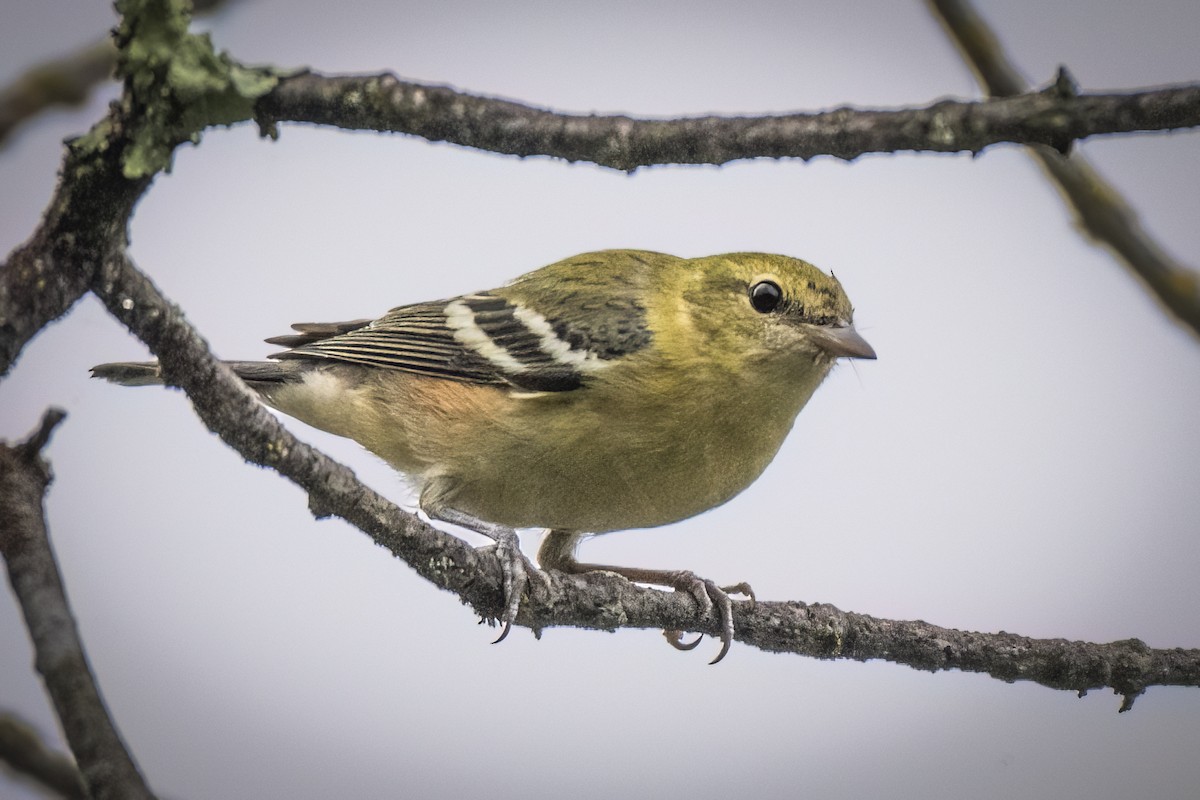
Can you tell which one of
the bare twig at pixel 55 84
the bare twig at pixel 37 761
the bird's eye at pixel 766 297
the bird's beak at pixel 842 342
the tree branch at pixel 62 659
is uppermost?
the bare twig at pixel 55 84

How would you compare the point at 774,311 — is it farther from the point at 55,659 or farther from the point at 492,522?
the point at 55,659

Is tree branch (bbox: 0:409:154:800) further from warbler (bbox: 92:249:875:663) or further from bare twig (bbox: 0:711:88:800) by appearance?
warbler (bbox: 92:249:875:663)

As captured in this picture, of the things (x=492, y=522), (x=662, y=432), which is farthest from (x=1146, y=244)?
(x=492, y=522)

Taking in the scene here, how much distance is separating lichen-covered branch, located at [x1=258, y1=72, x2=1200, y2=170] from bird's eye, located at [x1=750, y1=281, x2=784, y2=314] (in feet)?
6.49

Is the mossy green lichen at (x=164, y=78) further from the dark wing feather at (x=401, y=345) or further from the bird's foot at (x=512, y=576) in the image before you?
the dark wing feather at (x=401, y=345)

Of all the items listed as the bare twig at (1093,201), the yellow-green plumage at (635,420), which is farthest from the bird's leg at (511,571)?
the bare twig at (1093,201)

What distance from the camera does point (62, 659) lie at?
186 cm

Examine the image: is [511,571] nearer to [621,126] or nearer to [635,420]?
[635,420]

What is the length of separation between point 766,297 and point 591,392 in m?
0.85

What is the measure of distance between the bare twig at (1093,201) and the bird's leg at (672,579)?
1916 millimetres

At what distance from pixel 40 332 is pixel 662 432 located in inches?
96.4

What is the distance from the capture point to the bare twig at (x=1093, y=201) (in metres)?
3.72

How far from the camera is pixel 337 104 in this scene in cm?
238

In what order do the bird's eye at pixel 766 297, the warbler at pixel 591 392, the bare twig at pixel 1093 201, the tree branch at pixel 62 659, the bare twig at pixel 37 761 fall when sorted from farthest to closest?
the bird's eye at pixel 766 297, the warbler at pixel 591 392, the bare twig at pixel 1093 201, the bare twig at pixel 37 761, the tree branch at pixel 62 659
